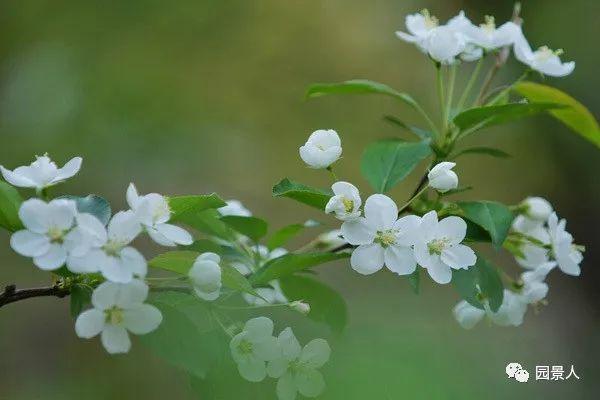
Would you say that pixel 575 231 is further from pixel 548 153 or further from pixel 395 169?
pixel 395 169

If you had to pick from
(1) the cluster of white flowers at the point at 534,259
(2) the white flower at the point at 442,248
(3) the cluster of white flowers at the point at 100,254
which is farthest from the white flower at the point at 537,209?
(3) the cluster of white flowers at the point at 100,254

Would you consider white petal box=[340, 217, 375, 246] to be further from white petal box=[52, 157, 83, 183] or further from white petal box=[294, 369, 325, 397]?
white petal box=[52, 157, 83, 183]

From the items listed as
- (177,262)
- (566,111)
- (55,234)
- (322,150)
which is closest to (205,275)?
(177,262)

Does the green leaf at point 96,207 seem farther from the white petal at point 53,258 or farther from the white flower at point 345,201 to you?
the white flower at point 345,201

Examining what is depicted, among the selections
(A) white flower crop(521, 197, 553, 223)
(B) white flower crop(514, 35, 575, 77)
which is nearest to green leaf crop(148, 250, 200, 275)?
(A) white flower crop(521, 197, 553, 223)

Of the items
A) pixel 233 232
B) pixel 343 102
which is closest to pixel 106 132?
pixel 343 102

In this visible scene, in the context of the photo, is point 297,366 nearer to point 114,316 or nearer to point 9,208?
point 114,316

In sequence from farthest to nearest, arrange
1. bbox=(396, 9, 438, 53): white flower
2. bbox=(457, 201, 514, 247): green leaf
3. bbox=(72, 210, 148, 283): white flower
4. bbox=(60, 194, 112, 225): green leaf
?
1. bbox=(396, 9, 438, 53): white flower
2. bbox=(457, 201, 514, 247): green leaf
3. bbox=(60, 194, 112, 225): green leaf
4. bbox=(72, 210, 148, 283): white flower
